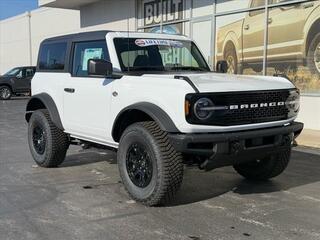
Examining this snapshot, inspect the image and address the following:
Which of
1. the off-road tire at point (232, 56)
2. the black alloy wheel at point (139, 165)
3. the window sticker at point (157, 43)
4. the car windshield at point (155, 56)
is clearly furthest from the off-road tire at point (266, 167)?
the off-road tire at point (232, 56)

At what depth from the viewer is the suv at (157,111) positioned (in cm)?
529

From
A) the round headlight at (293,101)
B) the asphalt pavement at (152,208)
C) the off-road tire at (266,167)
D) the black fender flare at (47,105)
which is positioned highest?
the round headlight at (293,101)

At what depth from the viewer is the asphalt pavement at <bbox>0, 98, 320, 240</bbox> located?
4859 millimetres

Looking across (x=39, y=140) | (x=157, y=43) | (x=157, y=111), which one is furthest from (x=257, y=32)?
(x=157, y=111)

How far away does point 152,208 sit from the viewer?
18.5ft

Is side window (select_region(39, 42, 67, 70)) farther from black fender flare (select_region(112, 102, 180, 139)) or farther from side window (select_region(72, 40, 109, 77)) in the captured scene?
black fender flare (select_region(112, 102, 180, 139))

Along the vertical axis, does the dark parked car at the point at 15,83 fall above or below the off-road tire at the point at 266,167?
above

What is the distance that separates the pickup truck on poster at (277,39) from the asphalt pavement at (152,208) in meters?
4.53

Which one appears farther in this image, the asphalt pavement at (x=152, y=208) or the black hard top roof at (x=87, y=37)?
the black hard top roof at (x=87, y=37)

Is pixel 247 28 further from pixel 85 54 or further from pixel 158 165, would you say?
pixel 158 165

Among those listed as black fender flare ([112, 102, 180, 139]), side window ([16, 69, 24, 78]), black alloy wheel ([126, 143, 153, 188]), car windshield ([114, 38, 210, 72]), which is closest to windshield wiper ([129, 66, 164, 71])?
car windshield ([114, 38, 210, 72])

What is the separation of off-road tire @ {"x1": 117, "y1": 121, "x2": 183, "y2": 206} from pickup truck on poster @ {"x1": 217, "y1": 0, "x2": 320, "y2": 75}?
7.16 meters

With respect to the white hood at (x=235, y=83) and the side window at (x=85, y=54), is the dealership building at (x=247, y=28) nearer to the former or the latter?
the white hood at (x=235, y=83)

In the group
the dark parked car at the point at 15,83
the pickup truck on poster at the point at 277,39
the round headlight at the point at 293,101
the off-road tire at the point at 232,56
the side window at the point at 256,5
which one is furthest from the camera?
the dark parked car at the point at 15,83
